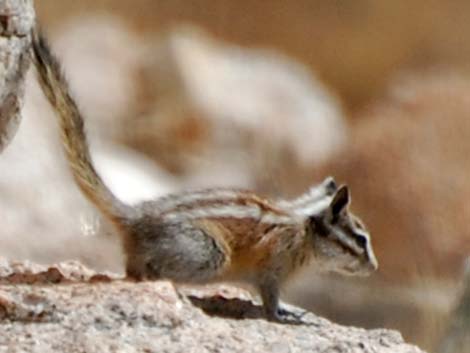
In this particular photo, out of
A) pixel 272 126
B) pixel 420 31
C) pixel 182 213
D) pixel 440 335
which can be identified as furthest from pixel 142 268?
pixel 420 31

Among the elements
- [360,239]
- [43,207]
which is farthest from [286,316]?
[43,207]

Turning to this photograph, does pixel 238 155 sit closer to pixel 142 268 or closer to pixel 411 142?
pixel 411 142

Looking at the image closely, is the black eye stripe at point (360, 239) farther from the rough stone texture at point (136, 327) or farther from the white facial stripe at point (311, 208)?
the rough stone texture at point (136, 327)

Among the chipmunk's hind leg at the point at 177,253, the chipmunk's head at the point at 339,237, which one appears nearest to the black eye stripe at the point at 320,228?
the chipmunk's head at the point at 339,237

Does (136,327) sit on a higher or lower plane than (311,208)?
lower

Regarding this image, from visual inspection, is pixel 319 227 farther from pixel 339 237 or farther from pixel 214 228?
pixel 214 228

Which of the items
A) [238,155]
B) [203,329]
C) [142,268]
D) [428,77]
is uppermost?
[428,77]

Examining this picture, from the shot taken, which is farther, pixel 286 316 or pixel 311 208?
pixel 311 208
